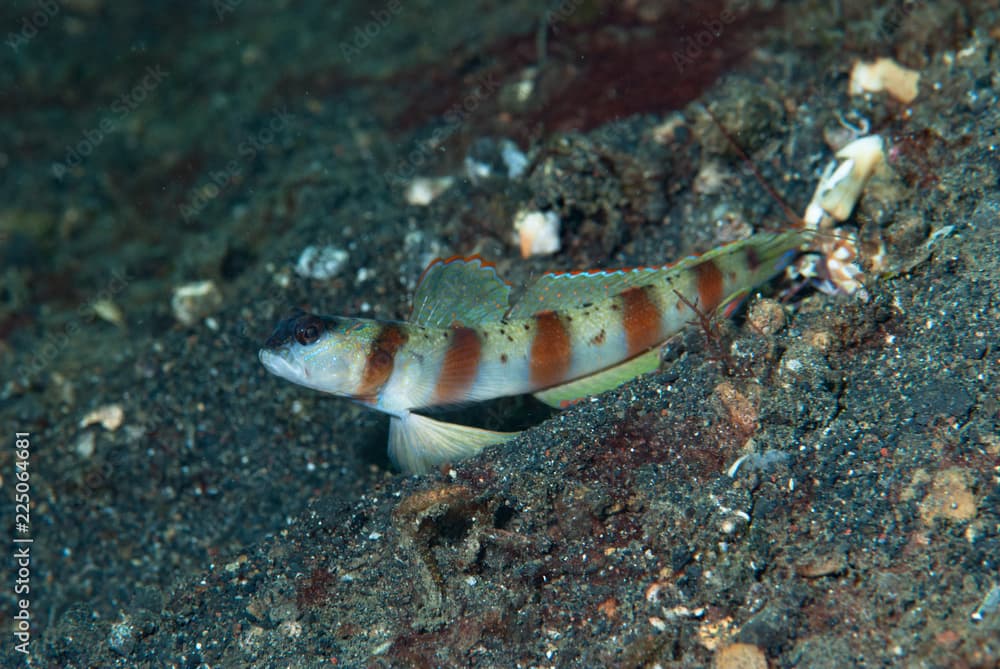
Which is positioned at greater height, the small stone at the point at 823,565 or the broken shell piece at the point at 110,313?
the small stone at the point at 823,565

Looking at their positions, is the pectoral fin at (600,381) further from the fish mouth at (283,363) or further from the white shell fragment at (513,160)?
the white shell fragment at (513,160)

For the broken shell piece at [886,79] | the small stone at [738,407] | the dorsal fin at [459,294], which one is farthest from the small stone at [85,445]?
the broken shell piece at [886,79]

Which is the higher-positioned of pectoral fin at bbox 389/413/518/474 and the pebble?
the pebble

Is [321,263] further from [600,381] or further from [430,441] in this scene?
[600,381]

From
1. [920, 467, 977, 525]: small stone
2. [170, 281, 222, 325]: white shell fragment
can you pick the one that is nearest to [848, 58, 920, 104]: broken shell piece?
[920, 467, 977, 525]: small stone

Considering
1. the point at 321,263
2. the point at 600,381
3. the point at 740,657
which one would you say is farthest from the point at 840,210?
the point at 321,263

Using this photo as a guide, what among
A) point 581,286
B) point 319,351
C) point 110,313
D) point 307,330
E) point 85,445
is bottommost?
point 85,445

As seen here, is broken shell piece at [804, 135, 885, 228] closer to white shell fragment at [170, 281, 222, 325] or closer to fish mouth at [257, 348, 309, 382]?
fish mouth at [257, 348, 309, 382]
